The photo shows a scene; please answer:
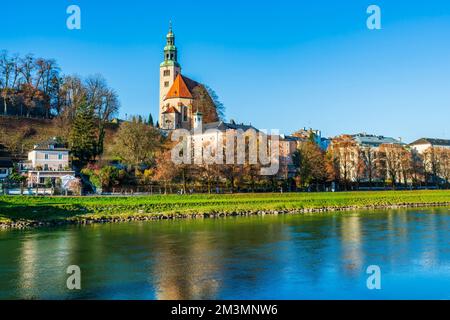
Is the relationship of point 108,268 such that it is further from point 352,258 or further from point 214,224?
point 214,224

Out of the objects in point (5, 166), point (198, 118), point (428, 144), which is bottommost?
point (5, 166)

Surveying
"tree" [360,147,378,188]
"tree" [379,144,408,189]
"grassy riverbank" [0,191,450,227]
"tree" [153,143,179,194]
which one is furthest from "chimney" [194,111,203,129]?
"grassy riverbank" [0,191,450,227]

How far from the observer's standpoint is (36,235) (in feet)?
106

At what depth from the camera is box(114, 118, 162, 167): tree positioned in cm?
6500

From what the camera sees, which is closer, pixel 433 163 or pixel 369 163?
pixel 369 163

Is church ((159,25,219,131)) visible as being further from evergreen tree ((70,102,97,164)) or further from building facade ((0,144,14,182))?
building facade ((0,144,14,182))

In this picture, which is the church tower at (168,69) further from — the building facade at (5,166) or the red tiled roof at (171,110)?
the building facade at (5,166)

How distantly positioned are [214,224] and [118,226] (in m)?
7.59

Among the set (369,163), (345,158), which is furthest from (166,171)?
(369,163)

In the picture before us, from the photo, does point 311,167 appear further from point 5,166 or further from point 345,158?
point 5,166

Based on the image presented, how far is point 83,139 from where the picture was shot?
65.7m

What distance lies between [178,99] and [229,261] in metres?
78.6

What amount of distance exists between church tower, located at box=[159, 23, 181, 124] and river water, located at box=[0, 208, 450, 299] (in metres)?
71.5

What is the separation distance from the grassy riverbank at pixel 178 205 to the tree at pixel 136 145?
15380mm
